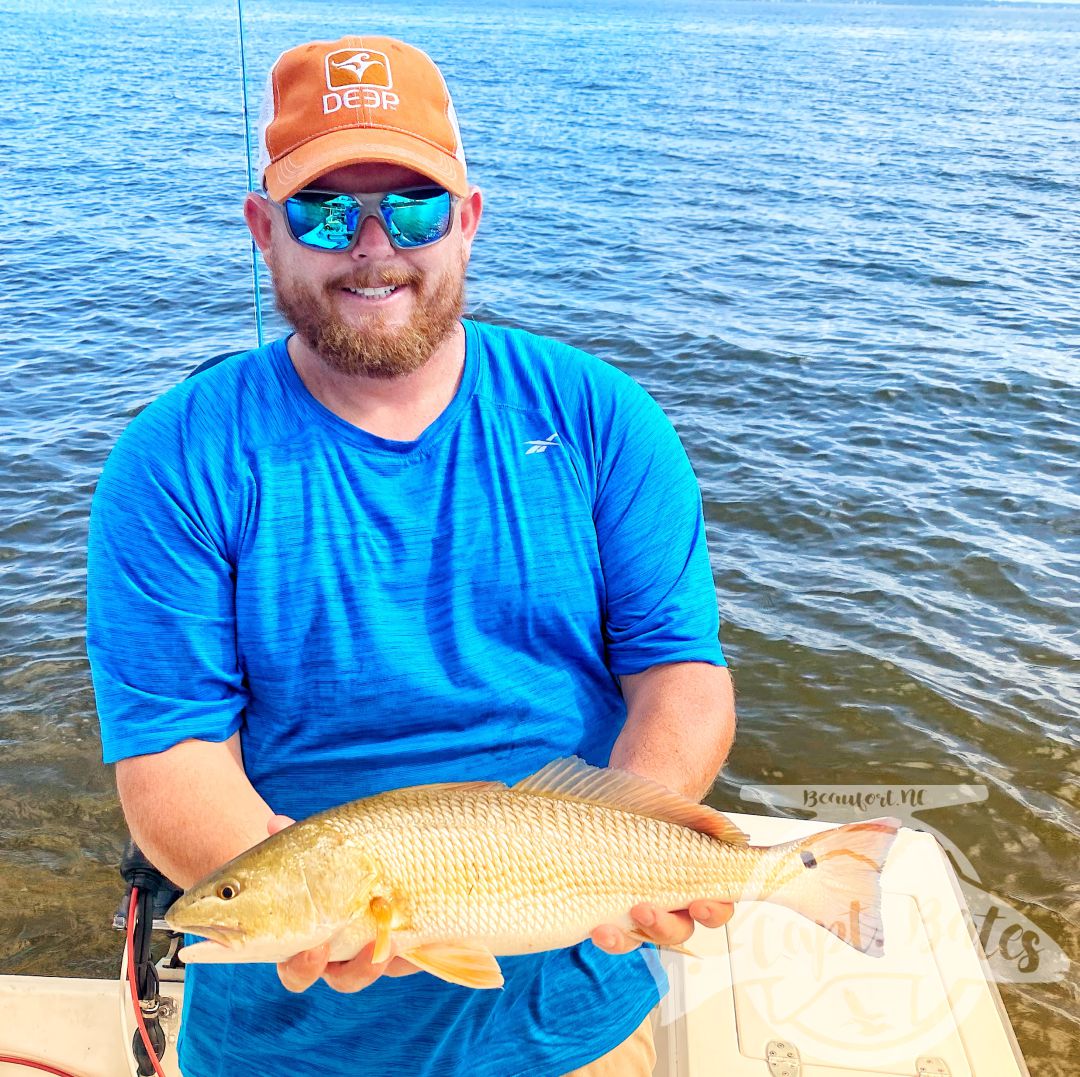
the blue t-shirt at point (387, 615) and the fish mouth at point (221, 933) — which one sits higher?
the blue t-shirt at point (387, 615)

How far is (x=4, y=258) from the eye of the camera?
734 inches

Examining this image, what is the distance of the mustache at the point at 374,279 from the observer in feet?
9.10

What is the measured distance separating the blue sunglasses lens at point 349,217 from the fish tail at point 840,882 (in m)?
1.80

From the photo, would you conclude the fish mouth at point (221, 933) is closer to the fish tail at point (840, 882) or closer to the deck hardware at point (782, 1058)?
the fish tail at point (840, 882)

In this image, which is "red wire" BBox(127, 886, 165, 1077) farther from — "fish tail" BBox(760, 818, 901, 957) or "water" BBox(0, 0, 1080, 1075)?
"water" BBox(0, 0, 1080, 1075)

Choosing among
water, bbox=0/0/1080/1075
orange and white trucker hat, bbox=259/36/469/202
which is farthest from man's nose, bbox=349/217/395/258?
water, bbox=0/0/1080/1075

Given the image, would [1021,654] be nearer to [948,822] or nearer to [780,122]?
[948,822]

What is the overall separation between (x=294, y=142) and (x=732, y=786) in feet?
17.3

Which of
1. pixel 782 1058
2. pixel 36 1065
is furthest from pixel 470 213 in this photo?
pixel 36 1065

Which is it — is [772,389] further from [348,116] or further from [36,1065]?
[36,1065]

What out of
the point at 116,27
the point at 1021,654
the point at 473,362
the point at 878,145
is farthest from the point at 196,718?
the point at 116,27

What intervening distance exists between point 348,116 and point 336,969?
2.04 m

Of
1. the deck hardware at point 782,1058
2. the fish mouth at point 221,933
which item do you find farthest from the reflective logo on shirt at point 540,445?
the deck hardware at point 782,1058

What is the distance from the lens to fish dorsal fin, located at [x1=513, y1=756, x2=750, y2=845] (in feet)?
8.03
